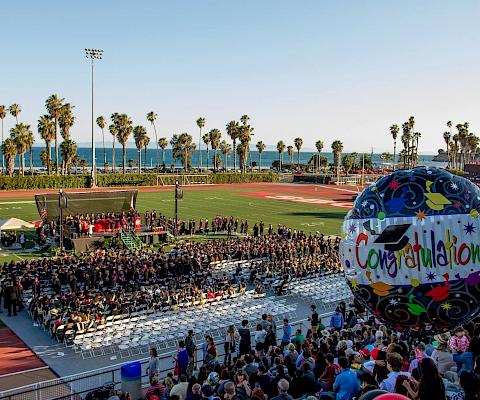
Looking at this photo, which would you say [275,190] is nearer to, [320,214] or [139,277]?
[320,214]

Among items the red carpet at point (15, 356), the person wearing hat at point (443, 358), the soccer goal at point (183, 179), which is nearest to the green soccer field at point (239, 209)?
the soccer goal at point (183, 179)

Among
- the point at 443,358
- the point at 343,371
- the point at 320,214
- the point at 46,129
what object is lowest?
the point at 320,214

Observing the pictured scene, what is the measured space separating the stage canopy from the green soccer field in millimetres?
8765

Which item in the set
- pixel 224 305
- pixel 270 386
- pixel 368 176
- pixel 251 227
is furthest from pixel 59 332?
pixel 368 176

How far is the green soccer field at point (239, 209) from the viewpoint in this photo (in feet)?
156

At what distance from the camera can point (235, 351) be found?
14922 millimetres

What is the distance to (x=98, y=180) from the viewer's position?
76875 millimetres

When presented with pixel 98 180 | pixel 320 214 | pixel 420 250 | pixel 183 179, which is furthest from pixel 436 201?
pixel 183 179

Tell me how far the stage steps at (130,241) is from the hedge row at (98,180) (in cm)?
4110

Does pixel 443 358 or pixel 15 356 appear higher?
pixel 443 358

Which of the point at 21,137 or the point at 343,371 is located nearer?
the point at 343,371

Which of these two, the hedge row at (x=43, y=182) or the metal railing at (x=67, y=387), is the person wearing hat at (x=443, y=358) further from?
the hedge row at (x=43, y=182)

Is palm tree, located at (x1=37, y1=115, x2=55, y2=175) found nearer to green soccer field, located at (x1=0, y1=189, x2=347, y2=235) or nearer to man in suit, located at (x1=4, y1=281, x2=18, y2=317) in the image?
green soccer field, located at (x1=0, y1=189, x2=347, y2=235)

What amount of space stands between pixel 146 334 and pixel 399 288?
1087 centimetres
